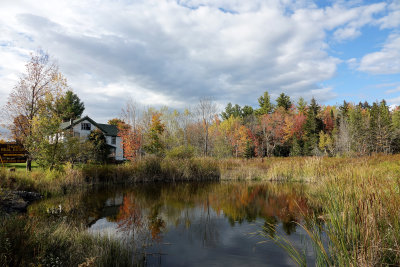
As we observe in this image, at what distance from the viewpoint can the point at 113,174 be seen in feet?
59.1

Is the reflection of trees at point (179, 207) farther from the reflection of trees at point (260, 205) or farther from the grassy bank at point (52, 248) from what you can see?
the grassy bank at point (52, 248)

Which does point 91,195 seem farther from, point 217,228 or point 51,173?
point 217,228

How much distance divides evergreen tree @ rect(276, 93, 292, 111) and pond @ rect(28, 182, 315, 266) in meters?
41.0

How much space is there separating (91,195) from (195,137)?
104 ft

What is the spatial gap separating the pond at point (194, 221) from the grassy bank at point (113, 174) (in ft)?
4.96

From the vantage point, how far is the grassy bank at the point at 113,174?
12461 mm

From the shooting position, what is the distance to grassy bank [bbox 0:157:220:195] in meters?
12.5

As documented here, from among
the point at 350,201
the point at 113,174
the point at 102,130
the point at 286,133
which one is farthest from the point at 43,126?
the point at 286,133

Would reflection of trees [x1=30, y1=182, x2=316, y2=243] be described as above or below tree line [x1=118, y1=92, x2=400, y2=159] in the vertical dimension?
below

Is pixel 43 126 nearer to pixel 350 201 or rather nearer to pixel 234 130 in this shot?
→ pixel 350 201

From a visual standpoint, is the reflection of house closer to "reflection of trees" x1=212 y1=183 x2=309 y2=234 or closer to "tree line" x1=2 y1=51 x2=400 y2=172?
"tree line" x1=2 y1=51 x2=400 y2=172

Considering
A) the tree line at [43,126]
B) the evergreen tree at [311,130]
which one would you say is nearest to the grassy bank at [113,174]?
the tree line at [43,126]

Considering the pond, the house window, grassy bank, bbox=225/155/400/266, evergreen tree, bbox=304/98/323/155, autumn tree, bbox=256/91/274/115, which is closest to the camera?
grassy bank, bbox=225/155/400/266

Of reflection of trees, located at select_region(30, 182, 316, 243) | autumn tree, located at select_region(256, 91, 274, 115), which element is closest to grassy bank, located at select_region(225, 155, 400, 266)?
reflection of trees, located at select_region(30, 182, 316, 243)
